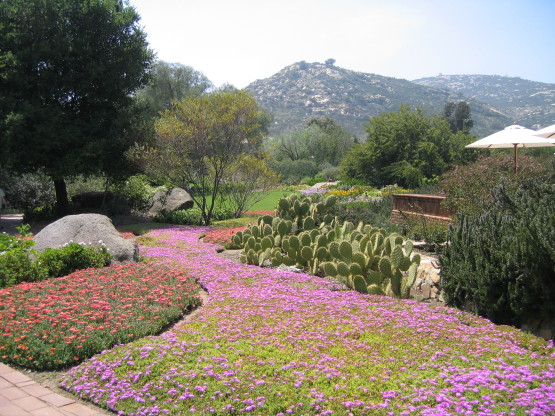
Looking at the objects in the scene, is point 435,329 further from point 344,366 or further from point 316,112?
point 316,112

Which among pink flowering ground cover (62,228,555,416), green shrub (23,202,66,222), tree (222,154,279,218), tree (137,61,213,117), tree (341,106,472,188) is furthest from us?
tree (137,61,213,117)

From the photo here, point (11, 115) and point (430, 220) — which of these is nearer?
point (430, 220)

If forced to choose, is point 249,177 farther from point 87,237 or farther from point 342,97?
point 342,97

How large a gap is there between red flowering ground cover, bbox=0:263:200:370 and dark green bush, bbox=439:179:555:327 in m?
3.82

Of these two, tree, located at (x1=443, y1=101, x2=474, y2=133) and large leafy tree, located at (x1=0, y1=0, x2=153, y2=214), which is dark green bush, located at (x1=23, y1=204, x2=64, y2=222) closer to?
large leafy tree, located at (x1=0, y1=0, x2=153, y2=214)

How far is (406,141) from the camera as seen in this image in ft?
98.3

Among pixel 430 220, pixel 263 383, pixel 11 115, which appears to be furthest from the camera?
pixel 11 115

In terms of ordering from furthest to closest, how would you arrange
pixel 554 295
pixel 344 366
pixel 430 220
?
pixel 430 220, pixel 554 295, pixel 344 366

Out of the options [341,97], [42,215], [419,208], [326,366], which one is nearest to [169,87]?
[42,215]

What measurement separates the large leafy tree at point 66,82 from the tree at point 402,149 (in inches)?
652

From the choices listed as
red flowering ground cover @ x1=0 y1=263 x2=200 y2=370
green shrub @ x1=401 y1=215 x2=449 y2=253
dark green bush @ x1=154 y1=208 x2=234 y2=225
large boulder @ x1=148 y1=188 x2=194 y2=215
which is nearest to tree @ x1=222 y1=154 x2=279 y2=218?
dark green bush @ x1=154 y1=208 x2=234 y2=225

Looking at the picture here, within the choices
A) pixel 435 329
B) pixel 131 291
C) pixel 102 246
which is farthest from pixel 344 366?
pixel 102 246

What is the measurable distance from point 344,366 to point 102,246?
6536 millimetres

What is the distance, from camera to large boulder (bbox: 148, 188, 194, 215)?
775 inches
